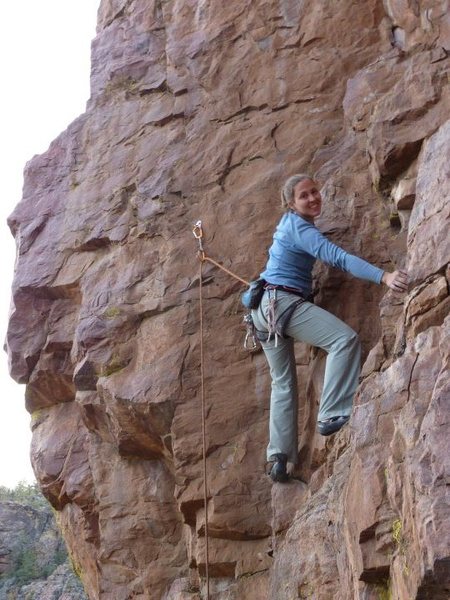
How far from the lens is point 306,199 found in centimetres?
795

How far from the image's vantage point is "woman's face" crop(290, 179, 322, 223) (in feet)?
26.1

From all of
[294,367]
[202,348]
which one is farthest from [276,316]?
[202,348]

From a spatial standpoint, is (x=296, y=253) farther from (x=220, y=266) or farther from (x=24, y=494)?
(x=24, y=494)

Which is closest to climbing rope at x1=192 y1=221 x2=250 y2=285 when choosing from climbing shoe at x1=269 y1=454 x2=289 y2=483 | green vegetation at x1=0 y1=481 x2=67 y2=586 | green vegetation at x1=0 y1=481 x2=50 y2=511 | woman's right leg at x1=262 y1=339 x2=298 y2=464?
woman's right leg at x1=262 y1=339 x2=298 y2=464

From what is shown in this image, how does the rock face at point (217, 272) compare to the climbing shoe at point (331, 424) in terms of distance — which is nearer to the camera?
the rock face at point (217, 272)

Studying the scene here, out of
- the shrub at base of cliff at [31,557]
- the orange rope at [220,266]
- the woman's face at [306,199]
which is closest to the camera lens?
the woman's face at [306,199]

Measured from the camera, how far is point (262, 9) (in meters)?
9.94

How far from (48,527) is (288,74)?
2247 cm

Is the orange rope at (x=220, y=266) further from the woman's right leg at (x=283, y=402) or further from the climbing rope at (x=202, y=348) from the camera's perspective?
the woman's right leg at (x=283, y=402)

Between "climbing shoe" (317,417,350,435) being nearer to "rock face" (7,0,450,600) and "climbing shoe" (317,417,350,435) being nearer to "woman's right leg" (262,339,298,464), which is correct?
"rock face" (7,0,450,600)

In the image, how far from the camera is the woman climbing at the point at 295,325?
743 cm

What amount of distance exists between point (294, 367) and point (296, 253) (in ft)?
3.18

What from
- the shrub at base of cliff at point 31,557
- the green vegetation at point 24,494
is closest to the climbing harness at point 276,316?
the shrub at base of cliff at point 31,557

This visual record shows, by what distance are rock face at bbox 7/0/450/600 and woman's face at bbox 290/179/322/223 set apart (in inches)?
19.8
